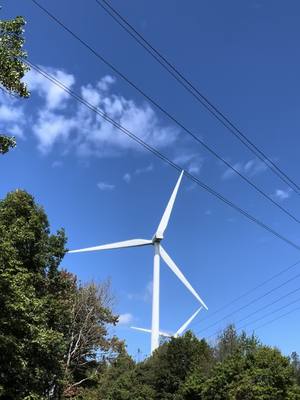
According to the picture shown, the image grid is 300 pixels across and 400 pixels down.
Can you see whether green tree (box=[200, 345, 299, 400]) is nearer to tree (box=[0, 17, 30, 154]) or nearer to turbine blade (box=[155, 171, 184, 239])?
turbine blade (box=[155, 171, 184, 239])

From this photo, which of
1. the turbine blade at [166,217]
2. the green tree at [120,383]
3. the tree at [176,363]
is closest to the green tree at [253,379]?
the tree at [176,363]

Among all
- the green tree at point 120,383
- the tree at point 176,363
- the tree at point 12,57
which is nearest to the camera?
the tree at point 12,57

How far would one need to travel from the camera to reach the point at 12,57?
11859 mm

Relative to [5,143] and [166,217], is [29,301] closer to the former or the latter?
[5,143]

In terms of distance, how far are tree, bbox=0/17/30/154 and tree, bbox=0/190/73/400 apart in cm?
1749

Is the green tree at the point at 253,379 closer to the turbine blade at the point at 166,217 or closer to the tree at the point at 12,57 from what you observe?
the turbine blade at the point at 166,217

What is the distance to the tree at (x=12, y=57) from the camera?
11.8m

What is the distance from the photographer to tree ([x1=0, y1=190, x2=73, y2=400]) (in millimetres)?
30016

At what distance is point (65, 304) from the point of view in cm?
4425

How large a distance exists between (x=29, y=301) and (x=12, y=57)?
2198 cm

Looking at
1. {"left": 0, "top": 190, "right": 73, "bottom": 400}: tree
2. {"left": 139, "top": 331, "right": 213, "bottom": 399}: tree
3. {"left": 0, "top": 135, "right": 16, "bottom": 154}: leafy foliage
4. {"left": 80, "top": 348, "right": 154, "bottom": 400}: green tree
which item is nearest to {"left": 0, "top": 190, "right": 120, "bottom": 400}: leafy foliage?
{"left": 0, "top": 190, "right": 73, "bottom": 400}: tree

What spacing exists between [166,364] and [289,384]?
54.3ft

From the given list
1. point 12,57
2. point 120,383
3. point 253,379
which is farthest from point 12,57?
point 120,383

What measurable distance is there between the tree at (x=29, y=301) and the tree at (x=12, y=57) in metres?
17.5
